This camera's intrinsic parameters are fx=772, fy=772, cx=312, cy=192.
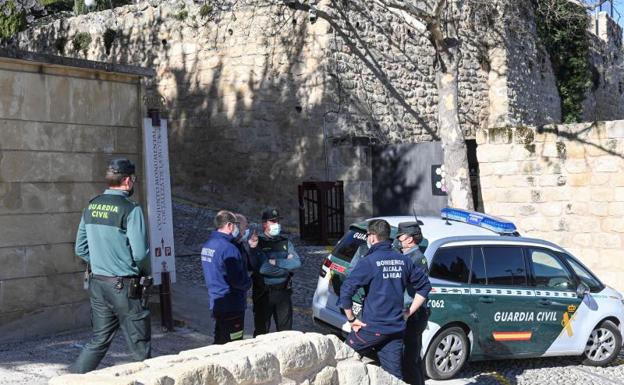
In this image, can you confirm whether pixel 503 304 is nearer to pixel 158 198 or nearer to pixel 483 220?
pixel 483 220

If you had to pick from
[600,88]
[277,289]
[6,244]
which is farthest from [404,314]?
[600,88]

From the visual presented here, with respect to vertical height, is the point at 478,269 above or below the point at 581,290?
above

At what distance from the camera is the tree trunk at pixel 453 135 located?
1216cm

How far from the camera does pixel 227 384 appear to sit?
174 inches

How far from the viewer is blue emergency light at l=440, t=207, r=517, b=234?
849 cm

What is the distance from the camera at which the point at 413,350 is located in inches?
254

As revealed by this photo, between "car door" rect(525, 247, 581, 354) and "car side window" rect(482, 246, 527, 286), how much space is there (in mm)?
141

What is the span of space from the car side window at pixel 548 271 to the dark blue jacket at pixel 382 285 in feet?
9.20

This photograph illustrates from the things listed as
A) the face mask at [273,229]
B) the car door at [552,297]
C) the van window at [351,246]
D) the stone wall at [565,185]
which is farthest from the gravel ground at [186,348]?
the stone wall at [565,185]

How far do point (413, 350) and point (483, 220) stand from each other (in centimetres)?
256

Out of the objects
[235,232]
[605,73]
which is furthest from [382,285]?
[605,73]

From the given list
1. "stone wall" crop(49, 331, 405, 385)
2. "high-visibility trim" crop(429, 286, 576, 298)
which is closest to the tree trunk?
"high-visibility trim" crop(429, 286, 576, 298)

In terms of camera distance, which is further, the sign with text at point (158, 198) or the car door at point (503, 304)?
the sign with text at point (158, 198)

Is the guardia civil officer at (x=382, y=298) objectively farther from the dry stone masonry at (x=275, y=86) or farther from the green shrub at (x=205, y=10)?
the green shrub at (x=205, y=10)
